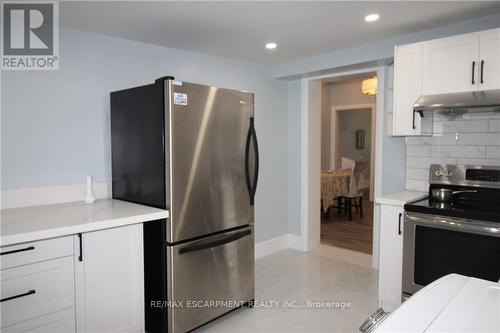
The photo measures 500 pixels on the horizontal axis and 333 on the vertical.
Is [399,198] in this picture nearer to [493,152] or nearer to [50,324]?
[493,152]

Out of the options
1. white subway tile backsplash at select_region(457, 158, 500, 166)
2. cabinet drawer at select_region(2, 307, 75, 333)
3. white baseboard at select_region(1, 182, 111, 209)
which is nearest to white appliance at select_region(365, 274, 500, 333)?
cabinet drawer at select_region(2, 307, 75, 333)

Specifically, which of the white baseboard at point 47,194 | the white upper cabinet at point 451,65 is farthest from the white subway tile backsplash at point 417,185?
the white baseboard at point 47,194

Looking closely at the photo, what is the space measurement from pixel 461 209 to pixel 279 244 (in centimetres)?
241

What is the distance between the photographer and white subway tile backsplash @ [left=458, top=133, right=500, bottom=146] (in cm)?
263

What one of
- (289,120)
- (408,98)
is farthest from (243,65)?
(408,98)

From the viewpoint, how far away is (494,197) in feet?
8.28

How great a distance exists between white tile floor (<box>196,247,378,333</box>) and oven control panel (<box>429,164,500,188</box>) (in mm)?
1155

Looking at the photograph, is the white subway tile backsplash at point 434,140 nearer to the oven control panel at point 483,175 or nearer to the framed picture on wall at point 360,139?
the oven control panel at point 483,175

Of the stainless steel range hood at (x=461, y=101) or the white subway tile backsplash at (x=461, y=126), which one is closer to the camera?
the stainless steel range hood at (x=461, y=101)

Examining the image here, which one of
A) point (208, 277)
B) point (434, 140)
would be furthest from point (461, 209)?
point (208, 277)

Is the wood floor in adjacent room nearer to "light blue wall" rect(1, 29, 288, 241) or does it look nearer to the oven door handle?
the oven door handle

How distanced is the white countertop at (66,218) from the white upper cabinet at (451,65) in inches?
84.6

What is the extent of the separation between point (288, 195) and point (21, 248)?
10.3ft

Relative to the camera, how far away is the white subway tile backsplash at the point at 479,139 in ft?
8.64
